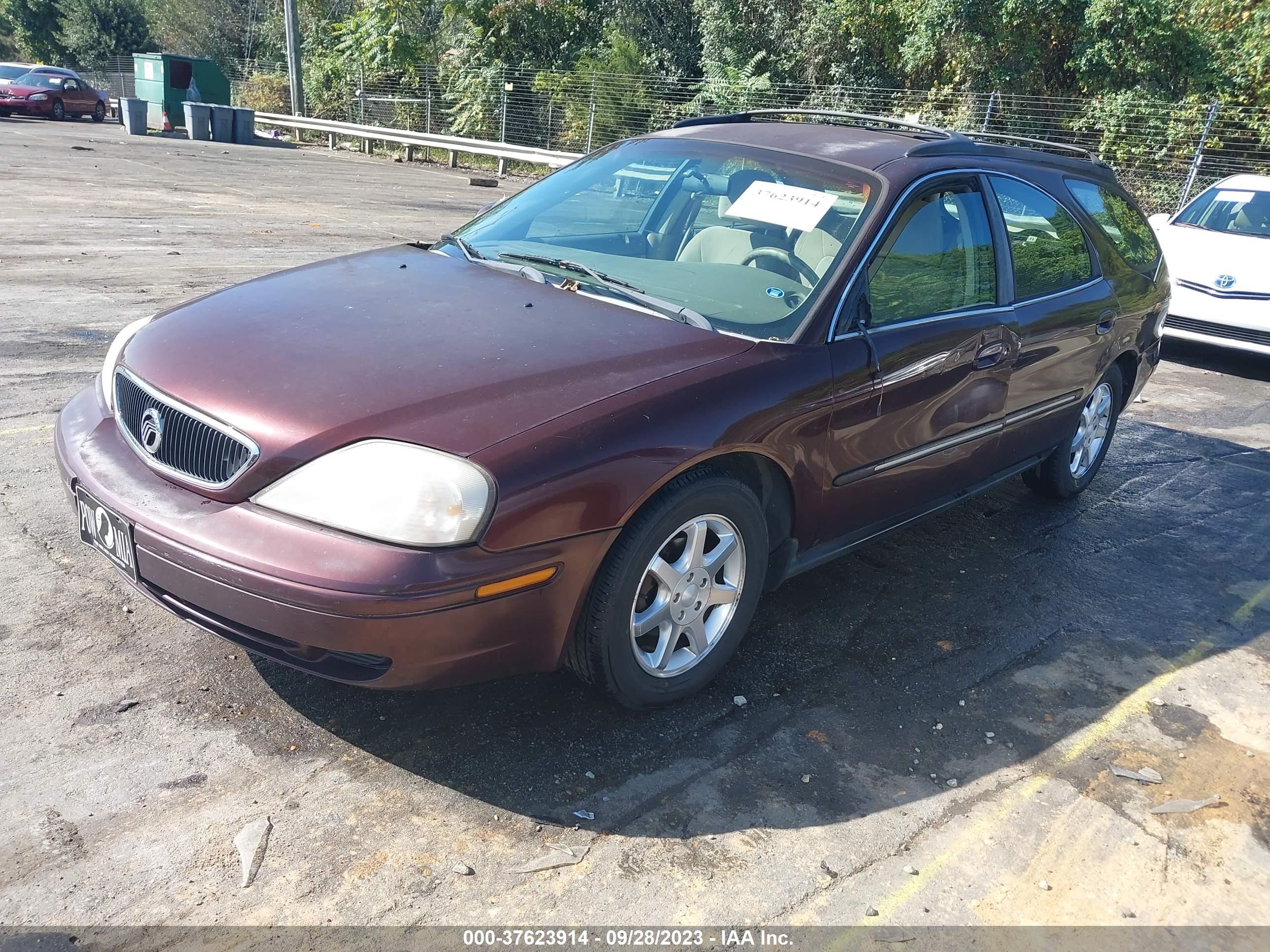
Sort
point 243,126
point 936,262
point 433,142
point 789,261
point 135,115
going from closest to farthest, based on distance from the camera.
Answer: point 789,261
point 936,262
point 433,142
point 135,115
point 243,126

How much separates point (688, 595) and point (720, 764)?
0.49m

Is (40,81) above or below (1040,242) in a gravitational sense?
above

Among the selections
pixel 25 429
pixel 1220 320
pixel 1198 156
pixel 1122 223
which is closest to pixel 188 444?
pixel 25 429

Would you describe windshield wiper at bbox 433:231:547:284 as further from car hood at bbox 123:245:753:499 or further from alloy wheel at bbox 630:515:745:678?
alloy wheel at bbox 630:515:745:678

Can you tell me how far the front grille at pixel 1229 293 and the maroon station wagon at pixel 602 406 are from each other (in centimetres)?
494

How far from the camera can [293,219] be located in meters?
12.8

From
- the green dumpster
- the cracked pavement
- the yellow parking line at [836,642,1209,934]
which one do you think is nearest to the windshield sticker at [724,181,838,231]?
the cracked pavement

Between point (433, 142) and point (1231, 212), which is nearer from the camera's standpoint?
point (1231, 212)

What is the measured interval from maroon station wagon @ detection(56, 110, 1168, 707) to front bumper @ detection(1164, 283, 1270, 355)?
4.88 metres

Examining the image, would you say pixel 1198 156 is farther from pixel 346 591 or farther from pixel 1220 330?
pixel 346 591

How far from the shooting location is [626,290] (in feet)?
11.2

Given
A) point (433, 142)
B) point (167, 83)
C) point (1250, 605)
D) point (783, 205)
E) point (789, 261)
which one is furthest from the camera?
point (167, 83)

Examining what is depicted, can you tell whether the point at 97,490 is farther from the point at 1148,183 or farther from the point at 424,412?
the point at 1148,183

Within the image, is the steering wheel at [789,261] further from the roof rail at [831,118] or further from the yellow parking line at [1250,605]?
the yellow parking line at [1250,605]
